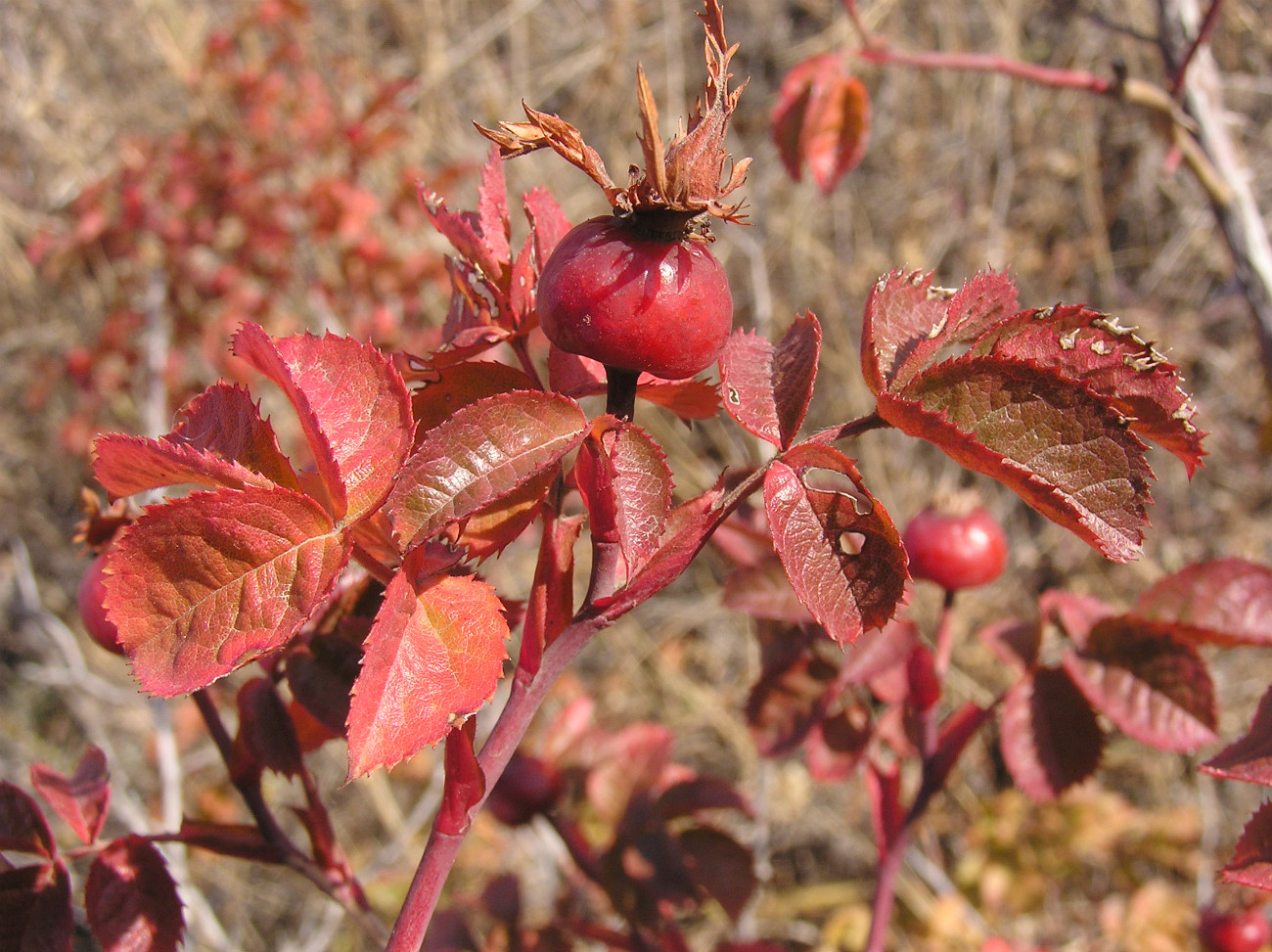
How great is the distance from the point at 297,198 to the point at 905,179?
2377 millimetres

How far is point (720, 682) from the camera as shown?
3.46 metres

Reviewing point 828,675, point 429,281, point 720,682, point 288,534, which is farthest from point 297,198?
point 288,534

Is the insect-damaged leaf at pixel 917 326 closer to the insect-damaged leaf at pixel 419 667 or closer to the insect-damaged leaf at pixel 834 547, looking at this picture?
the insect-damaged leaf at pixel 834 547

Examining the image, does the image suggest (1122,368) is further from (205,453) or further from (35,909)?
(35,909)

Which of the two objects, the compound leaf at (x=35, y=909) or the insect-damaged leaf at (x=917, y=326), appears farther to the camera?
the compound leaf at (x=35, y=909)

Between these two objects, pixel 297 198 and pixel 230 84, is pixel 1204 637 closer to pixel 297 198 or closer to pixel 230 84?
pixel 297 198

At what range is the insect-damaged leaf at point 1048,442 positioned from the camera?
438mm

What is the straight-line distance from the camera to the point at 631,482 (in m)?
0.45

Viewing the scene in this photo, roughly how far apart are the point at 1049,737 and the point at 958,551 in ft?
0.62

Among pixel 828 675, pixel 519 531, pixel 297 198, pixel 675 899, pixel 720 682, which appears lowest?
pixel 720 682

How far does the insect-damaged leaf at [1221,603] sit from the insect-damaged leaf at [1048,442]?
381 mm

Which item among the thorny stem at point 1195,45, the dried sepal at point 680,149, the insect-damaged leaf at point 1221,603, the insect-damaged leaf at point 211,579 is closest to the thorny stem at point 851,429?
the dried sepal at point 680,149

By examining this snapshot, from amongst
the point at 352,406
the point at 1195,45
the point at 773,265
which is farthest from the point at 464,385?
the point at 773,265

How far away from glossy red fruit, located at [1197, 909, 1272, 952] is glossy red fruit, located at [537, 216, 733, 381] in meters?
1.11
